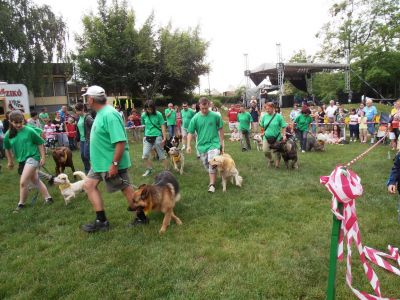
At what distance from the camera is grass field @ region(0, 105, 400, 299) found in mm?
3186

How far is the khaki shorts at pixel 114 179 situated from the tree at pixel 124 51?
81.2 feet

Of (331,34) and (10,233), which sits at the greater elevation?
(331,34)

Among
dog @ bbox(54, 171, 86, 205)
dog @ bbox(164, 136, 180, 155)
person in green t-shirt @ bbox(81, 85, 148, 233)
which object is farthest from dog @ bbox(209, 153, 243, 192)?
dog @ bbox(164, 136, 180, 155)

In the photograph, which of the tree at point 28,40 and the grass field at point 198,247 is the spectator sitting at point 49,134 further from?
the tree at point 28,40

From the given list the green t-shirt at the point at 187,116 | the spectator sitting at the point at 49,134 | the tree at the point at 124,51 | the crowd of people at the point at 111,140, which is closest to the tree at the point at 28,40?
the tree at the point at 124,51

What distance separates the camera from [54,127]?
14117mm

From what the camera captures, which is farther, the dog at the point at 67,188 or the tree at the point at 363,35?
the tree at the point at 363,35

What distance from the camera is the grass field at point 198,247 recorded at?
10.5 ft

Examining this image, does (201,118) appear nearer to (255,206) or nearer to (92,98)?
(255,206)

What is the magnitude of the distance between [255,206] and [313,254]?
182 centimetres

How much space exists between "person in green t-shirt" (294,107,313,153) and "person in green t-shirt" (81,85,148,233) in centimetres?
857

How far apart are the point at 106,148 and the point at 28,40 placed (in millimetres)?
26641

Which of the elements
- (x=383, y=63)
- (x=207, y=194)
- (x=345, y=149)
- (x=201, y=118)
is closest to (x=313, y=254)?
(x=207, y=194)

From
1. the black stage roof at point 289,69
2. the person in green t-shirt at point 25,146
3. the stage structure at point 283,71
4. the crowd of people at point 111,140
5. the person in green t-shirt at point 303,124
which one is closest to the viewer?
the crowd of people at point 111,140
